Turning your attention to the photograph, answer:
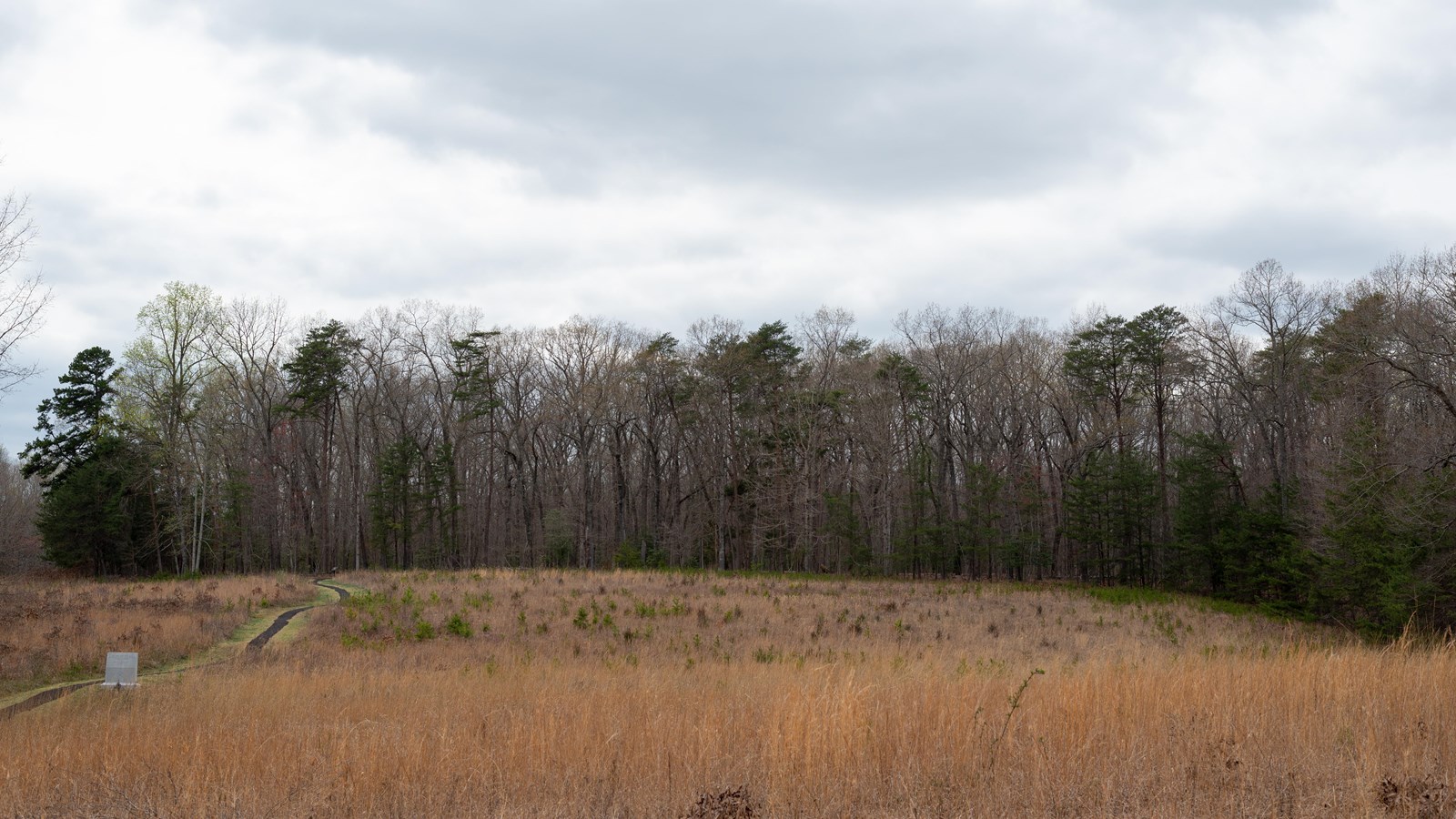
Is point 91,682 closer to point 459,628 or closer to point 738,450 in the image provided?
point 459,628

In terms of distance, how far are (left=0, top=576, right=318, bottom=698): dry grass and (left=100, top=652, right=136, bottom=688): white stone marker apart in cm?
216

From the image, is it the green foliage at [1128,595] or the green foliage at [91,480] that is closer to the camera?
the green foliage at [1128,595]

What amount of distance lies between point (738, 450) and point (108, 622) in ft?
107

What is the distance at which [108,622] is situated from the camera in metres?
17.6

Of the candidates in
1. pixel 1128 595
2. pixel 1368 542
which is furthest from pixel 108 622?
pixel 1128 595

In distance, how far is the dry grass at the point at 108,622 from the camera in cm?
1393

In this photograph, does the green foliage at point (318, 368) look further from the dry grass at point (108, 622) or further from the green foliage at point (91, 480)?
the dry grass at point (108, 622)

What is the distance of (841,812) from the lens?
4.56m

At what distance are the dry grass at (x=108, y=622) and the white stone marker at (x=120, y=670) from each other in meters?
2.16

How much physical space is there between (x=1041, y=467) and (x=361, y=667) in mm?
43834

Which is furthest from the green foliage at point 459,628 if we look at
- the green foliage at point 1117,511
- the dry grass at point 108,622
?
the green foliage at point 1117,511

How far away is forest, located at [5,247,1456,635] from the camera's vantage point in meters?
39.7

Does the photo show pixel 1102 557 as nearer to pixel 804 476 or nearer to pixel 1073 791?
pixel 804 476

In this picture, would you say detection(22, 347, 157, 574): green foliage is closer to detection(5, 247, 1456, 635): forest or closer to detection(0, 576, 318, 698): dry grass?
detection(5, 247, 1456, 635): forest
